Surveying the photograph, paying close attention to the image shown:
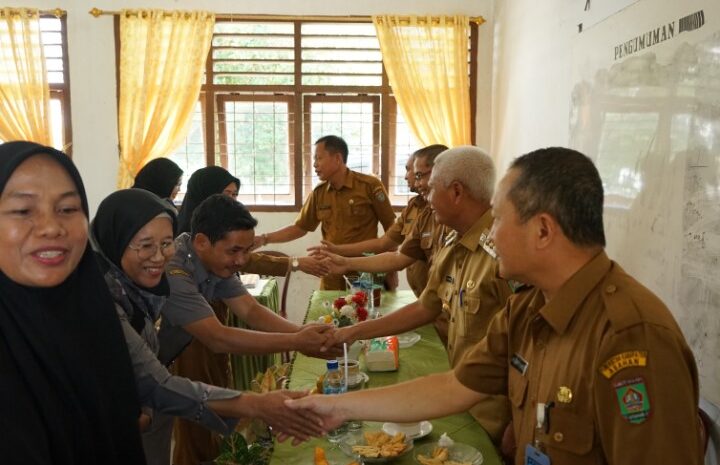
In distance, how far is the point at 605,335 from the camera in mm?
1303

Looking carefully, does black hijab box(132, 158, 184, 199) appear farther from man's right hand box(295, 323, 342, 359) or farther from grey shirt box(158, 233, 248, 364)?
man's right hand box(295, 323, 342, 359)

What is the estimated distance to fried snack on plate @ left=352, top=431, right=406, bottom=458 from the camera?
175 centimetres

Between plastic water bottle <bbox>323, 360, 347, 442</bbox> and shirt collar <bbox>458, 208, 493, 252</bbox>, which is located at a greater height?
shirt collar <bbox>458, 208, 493, 252</bbox>

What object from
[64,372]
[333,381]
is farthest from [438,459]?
[64,372]

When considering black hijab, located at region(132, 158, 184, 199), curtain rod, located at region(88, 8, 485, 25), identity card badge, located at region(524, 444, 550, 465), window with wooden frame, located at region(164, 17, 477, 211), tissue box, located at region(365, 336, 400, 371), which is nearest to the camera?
identity card badge, located at region(524, 444, 550, 465)

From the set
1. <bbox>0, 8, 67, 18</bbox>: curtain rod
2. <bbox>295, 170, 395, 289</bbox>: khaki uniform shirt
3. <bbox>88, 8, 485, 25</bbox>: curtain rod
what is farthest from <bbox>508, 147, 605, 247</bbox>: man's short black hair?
<bbox>0, 8, 67, 18</bbox>: curtain rod

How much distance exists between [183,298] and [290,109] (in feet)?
13.7

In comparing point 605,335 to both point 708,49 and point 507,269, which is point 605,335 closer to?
point 507,269

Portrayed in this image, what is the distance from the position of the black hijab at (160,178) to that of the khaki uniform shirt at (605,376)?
12.3 ft

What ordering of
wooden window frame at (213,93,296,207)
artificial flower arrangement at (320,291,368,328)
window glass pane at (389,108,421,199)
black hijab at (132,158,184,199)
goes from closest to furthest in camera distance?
artificial flower arrangement at (320,291,368,328), black hijab at (132,158,184,199), wooden window frame at (213,93,296,207), window glass pane at (389,108,421,199)

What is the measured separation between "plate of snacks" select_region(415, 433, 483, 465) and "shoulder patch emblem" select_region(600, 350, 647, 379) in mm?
632

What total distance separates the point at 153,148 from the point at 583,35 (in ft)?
14.4

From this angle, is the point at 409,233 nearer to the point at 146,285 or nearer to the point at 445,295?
the point at 445,295

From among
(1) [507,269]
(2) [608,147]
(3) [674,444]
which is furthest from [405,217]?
(3) [674,444]
